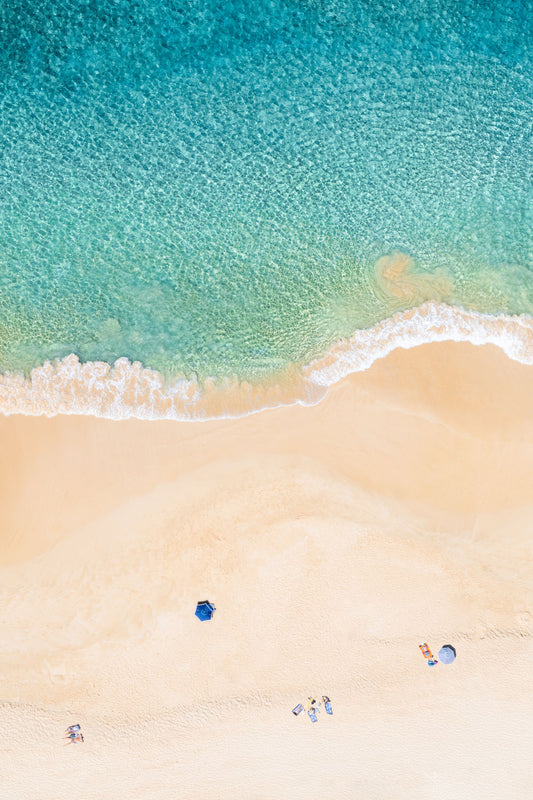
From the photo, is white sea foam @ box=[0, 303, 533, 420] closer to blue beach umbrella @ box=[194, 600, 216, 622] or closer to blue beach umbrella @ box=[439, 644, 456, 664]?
blue beach umbrella @ box=[194, 600, 216, 622]

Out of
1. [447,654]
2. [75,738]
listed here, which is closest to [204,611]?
[75,738]

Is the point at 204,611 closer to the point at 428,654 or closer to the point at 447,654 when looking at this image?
the point at 428,654

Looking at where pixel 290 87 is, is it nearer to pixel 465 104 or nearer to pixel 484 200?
pixel 465 104

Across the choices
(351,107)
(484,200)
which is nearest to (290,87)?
(351,107)

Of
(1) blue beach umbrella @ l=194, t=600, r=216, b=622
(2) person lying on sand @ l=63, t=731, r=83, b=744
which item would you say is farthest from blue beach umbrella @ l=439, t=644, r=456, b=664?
(2) person lying on sand @ l=63, t=731, r=83, b=744

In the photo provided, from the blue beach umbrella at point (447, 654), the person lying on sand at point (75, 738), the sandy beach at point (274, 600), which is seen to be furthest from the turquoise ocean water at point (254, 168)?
the person lying on sand at point (75, 738)
